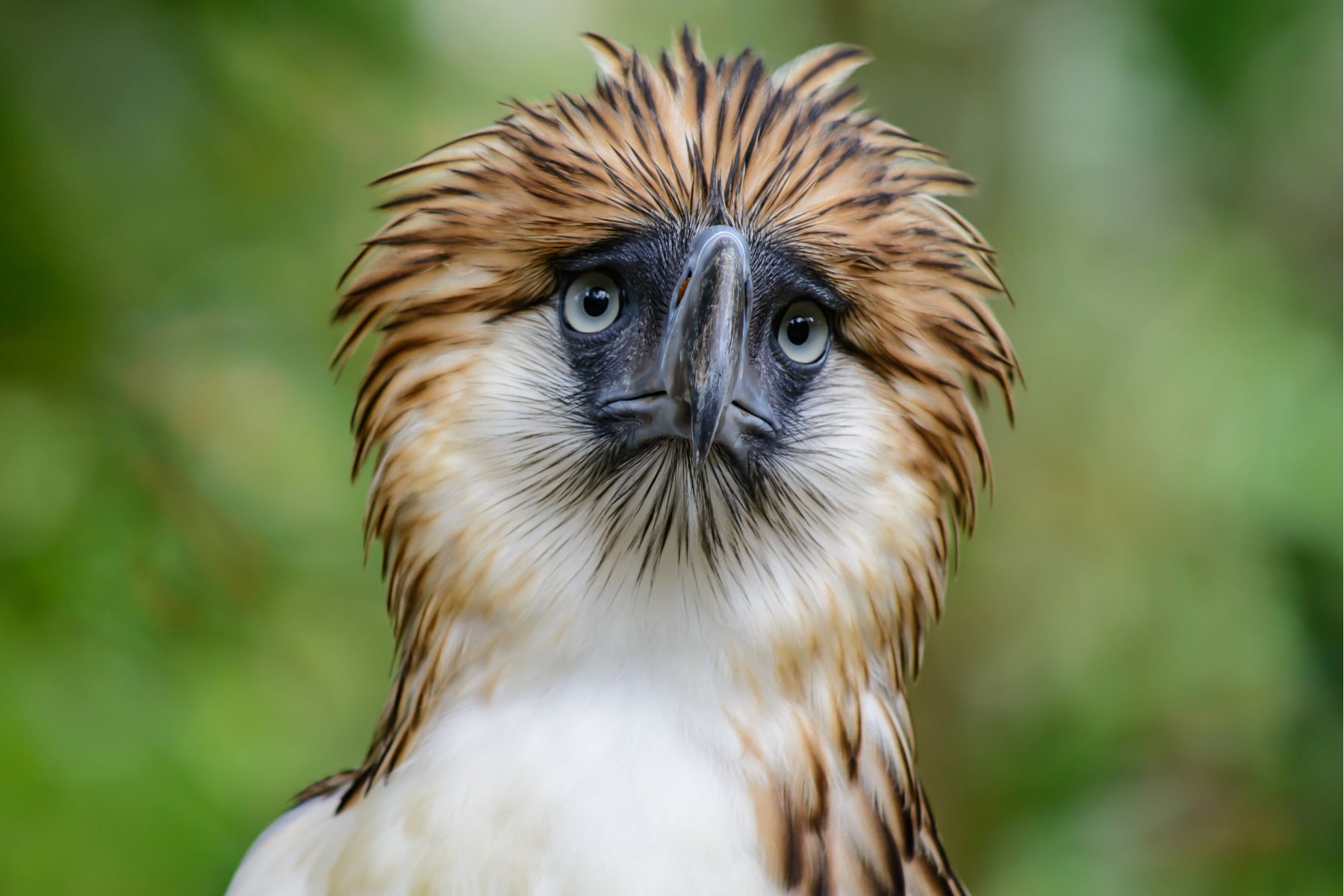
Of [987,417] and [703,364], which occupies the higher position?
[703,364]

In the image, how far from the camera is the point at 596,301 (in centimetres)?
108

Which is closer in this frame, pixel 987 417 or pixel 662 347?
pixel 662 347

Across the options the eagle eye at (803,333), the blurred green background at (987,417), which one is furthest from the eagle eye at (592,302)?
the blurred green background at (987,417)

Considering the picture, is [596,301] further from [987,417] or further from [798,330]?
[987,417]

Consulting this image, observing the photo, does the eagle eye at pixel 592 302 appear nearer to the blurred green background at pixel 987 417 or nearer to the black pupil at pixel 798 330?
the black pupil at pixel 798 330

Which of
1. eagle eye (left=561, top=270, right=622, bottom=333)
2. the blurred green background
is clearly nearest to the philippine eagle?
eagle eye (left=561, top=270, right=622, bottom=333)

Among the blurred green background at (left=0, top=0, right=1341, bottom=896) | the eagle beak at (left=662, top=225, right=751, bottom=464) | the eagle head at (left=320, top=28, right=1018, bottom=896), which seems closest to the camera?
the eagle beak at (left=662, top=225, right=751, bottom=464)

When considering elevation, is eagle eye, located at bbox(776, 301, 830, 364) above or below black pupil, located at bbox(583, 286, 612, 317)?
below

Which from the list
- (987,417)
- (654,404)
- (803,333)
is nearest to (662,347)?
(654,404)

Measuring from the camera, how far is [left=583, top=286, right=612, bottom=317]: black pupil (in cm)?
108

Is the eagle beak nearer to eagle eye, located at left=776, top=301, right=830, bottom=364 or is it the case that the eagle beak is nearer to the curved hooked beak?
the curved hooked beak

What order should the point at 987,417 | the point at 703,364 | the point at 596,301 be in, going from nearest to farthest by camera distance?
1. the point at 703,364
2. the point at 596,301
3. the point at 987,417

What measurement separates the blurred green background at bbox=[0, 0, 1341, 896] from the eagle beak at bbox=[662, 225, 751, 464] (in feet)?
3.50

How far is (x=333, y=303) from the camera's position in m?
2.00
